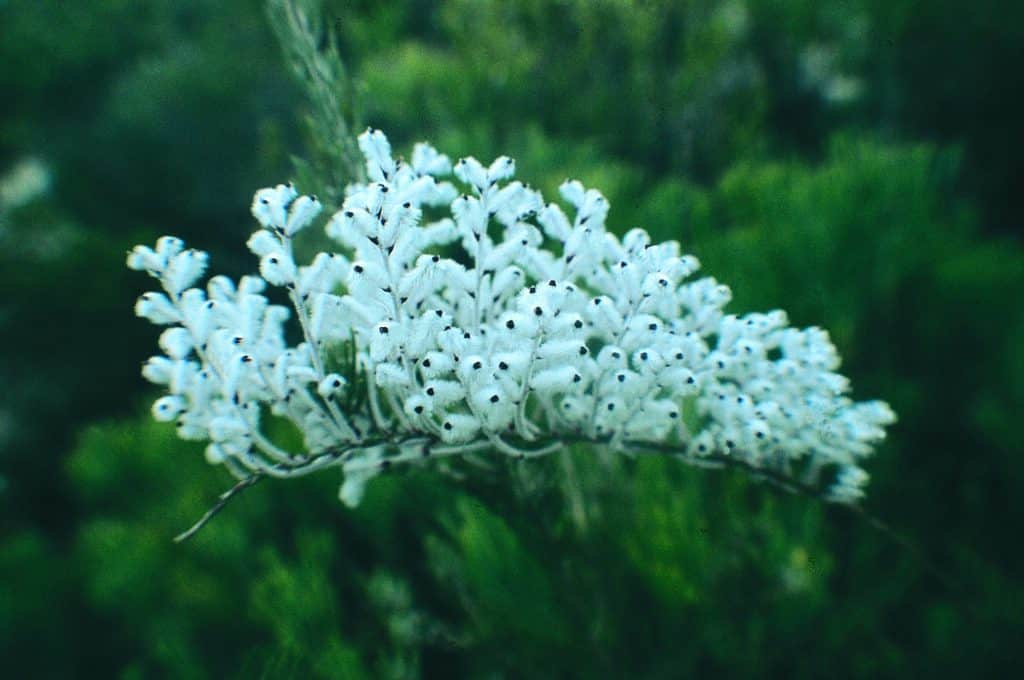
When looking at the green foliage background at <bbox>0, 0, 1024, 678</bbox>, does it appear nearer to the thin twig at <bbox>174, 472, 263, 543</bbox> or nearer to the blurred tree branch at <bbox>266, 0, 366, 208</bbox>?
the thin twig at <bbox>174, 472, 263, 543</bbox>

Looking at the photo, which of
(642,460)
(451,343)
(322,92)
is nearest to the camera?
(451,343)

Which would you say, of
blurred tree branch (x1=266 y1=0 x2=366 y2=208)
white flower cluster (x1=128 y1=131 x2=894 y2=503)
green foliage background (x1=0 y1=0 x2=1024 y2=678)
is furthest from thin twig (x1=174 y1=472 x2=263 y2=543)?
Result: blurred tree branch (x1=266 y1=0 x2=366 y2=208)

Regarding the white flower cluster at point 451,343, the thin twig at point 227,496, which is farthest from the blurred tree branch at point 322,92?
the thin twig at point 227,496

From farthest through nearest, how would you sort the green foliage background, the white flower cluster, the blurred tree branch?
the green foliage background
the blurred tree branch
the white flower cluster

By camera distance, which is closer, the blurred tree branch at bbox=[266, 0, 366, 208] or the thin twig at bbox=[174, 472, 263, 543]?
the thin twig at bbox=[174, 472, 263, 543]

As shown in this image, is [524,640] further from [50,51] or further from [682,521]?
[50,51]

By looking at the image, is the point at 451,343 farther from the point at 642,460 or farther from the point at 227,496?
the point at 642,460

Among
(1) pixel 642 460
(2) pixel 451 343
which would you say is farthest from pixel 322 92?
(1) pixel 642 460

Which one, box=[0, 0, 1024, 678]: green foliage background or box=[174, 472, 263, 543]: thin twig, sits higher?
box=[0, 0, 1024, 678]: green foliage background
